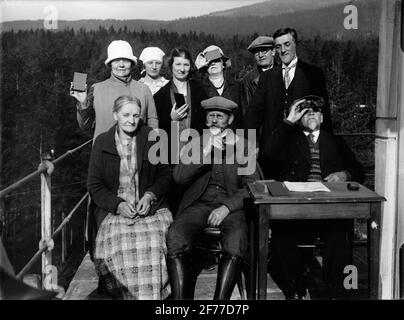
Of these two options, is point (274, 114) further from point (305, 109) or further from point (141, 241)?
point (141, 241)

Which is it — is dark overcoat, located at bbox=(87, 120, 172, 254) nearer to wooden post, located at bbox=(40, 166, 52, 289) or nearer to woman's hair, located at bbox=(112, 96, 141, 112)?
woman's hair, located at bbox=(112, 96, 141, 112)

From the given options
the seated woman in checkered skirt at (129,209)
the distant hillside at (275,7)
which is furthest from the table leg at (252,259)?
the distant hillside at (275,7)

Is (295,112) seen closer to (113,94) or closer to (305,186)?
(305,186)

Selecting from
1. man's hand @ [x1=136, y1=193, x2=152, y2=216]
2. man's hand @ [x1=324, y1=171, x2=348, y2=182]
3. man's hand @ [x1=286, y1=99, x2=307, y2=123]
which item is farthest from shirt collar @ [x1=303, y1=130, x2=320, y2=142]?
man's hand @ [x1=136, y1=193, x2=152, y2=216]

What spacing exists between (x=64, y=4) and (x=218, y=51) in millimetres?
1183

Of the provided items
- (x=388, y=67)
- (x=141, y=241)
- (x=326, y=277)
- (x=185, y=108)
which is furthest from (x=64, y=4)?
(x=326, y=277)

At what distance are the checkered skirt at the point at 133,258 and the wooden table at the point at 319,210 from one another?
612 mm

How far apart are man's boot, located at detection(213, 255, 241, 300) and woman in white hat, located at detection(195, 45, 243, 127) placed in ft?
3.56

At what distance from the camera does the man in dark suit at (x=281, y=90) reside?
4145 mm

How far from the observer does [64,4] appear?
3.62 metres

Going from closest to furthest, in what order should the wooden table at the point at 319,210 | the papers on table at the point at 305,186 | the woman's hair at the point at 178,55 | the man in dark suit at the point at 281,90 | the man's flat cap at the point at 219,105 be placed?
the wooden table at the point at 319,210 < the papers on table at the point at 305,186 < the man's flat cap at the point at 219,105 < the man in dark suit at the point at 281,90 < the woman's hair at the point at 178,55

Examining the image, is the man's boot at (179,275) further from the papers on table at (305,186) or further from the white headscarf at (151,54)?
the white headscarf at (151,54)

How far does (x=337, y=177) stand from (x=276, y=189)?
22.0 inches
